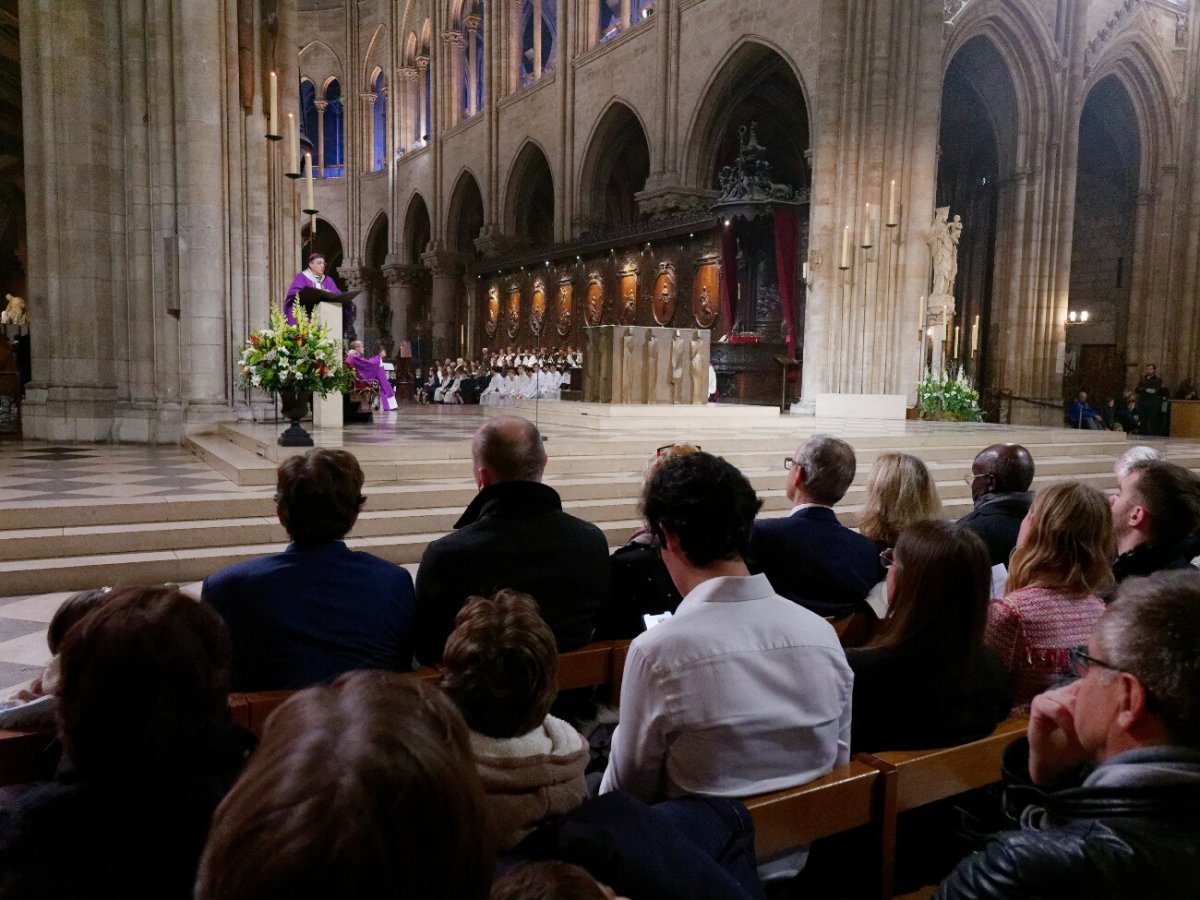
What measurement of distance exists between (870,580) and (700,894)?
6.86 ft

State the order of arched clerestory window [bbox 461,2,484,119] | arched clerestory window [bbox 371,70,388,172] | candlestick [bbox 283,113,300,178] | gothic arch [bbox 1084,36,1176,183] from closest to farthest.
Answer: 1. candlestick [bbox 283,113,300,178]
2. gothic arch [bbox 1084,36,1176,183]
3. arched clerestory window [bbox 461,2,484,119]
4. arched clerestory window [bbox 371,70,388,172]

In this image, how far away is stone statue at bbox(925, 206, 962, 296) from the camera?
14250mm

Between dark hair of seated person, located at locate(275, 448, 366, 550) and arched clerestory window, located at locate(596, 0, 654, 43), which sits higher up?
arched clerestory window, located at locate(596, 0, 654, 43)

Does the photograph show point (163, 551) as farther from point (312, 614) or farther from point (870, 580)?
point (870, 580)

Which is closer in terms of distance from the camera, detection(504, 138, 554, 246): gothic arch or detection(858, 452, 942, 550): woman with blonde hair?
detection(858, 452, 942, 550): woman with blonde hair

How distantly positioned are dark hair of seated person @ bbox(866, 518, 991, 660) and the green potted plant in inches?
225

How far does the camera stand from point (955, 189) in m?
22.1

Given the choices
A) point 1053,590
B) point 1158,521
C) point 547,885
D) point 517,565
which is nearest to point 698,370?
point 1158,521

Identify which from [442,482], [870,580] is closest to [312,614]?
[870,580]

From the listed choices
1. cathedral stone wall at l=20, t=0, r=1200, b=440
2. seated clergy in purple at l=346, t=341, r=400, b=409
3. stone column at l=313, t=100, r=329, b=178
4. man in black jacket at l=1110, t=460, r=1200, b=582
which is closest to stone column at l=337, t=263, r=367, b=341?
cathedral stone wall at l=20, t=0, r=1200, b=440

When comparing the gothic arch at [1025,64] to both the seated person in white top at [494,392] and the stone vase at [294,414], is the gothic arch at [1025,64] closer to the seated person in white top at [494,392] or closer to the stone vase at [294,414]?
the seated person in white top at [494,392]

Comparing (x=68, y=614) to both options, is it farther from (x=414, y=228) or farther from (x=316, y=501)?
(x=414, y=228)

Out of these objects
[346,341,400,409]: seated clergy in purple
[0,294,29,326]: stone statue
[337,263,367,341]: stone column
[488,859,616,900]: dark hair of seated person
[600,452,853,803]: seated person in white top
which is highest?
[337,263,367,341]: stone column

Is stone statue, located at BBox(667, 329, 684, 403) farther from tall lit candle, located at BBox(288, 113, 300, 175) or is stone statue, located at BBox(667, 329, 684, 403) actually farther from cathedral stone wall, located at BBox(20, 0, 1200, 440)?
tall lit candle, located at BBox(288, 113, 300, 175)
